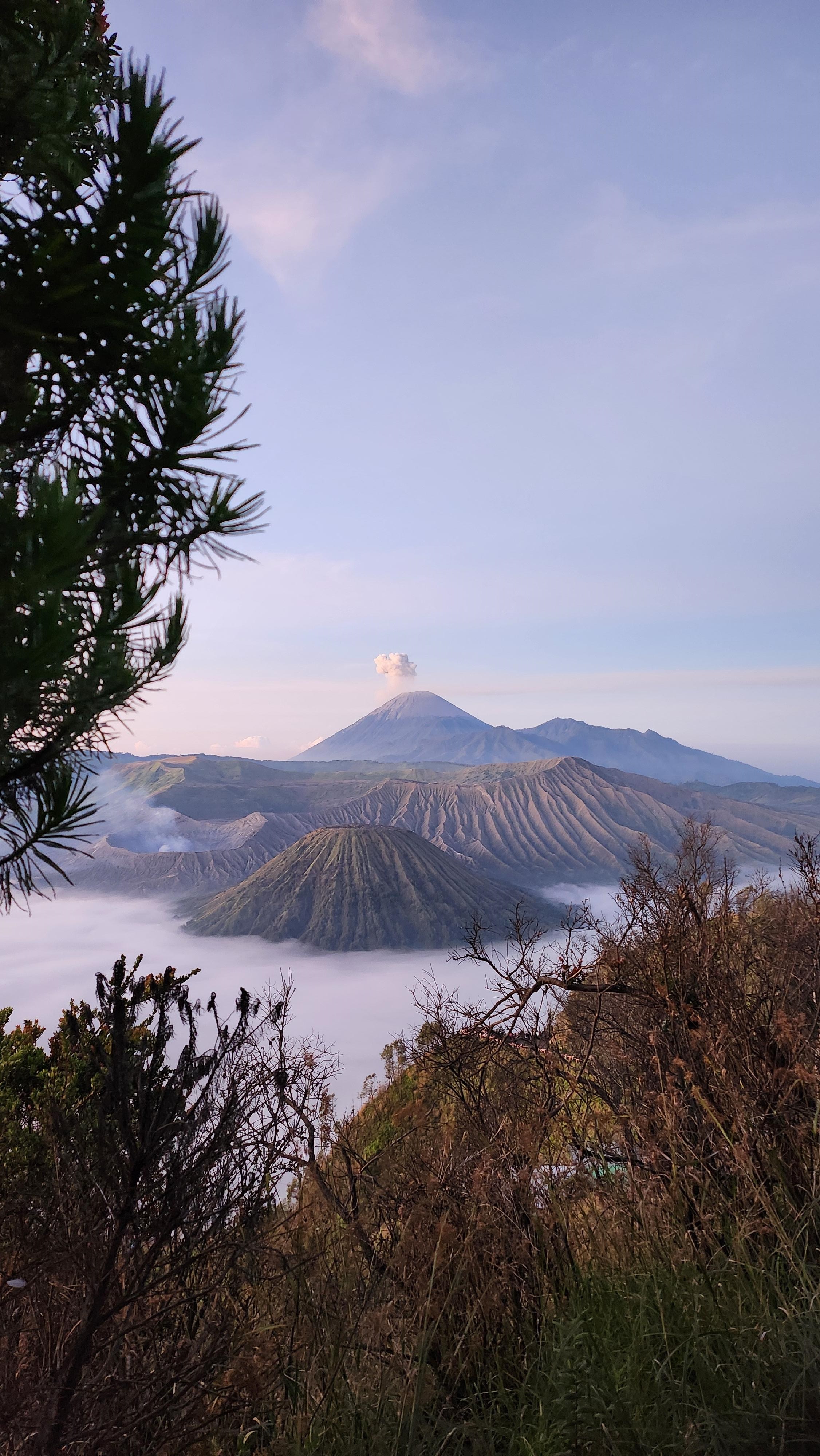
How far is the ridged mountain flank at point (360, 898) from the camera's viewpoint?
12356cm

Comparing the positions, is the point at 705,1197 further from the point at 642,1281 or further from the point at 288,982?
the point at 288,982

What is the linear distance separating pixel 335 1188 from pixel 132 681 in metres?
4.22

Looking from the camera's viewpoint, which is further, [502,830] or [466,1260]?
[502,830]

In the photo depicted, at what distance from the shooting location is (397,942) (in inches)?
4855

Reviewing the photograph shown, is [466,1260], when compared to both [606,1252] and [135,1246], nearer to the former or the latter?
[606,1252]

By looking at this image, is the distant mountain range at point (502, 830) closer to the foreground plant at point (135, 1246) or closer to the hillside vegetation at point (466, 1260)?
the hillside vegetation at point (466, 1260)

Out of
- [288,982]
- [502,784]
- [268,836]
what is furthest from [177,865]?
[288,982]

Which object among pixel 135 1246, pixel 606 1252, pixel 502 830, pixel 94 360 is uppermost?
pixel 94 360

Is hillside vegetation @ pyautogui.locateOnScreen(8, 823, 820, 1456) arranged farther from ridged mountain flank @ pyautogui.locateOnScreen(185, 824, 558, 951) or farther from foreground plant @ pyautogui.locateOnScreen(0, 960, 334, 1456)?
ridged mountain flank @ pyautogui.locateOnScreen(185, 824, 558, 951)

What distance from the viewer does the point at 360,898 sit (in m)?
128

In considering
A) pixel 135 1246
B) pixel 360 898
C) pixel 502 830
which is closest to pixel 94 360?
pixel 135 1246

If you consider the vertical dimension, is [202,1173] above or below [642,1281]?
above

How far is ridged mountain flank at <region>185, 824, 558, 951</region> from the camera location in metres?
124

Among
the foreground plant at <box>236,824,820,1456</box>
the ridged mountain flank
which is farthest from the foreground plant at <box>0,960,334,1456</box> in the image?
the ridged mountain flank
